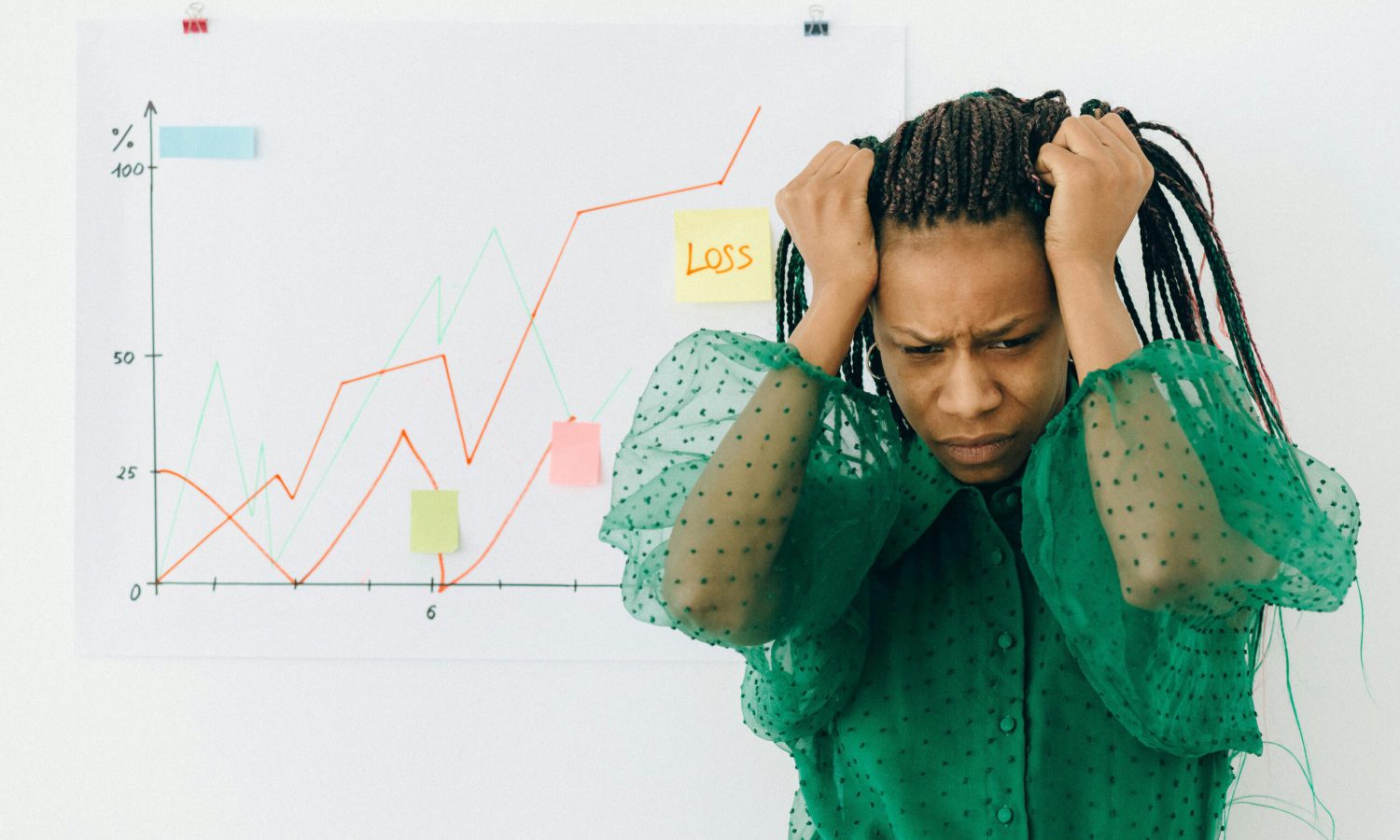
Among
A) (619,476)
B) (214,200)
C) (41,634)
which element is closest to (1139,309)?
(619,476)

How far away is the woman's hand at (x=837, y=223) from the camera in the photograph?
2.40ft

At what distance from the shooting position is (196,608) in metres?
1.19

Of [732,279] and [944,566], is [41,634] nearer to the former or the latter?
[732,279]

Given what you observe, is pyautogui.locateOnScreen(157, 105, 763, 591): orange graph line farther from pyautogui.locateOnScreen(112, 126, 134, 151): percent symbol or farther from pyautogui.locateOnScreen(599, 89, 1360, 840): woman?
pyautogui.locateOnScreen(599, 89, 1360, 840): woman

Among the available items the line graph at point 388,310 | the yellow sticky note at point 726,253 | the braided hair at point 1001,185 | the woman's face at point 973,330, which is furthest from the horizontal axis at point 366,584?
the woman's face at point 973,330

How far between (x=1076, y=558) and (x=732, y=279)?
558 mm

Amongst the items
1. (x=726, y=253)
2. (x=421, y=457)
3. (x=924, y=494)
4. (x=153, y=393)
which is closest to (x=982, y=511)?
(x=924, y=494)

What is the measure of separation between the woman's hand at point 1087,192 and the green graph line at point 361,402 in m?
0.55

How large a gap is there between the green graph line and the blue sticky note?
8.3 inches

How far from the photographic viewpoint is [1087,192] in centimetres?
70

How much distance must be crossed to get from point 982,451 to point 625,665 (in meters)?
0.56

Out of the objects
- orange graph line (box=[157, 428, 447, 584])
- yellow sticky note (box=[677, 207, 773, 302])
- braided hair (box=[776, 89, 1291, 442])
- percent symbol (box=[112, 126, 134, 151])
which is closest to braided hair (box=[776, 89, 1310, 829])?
braided hair (box=[776, 89, 1291, 442])

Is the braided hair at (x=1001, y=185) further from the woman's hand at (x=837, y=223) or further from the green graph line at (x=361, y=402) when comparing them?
the green graph line at (x=361, y=402)

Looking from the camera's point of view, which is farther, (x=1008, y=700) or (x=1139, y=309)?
(x=1139, y=309)
